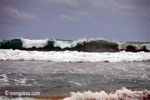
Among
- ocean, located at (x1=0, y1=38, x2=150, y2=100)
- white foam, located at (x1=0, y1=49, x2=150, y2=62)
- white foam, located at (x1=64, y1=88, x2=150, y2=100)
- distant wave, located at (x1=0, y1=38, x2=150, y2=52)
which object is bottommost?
white foam, located at (x1=64, y1=88, x2=150, y2=100)

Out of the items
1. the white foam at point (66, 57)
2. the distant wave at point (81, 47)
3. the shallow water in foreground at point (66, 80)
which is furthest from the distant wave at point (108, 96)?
the distant wave at point (81, 47)

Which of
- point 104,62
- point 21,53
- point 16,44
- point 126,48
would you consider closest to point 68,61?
point 104,62

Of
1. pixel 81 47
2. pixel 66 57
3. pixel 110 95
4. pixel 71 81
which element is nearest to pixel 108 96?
pixel 110 95

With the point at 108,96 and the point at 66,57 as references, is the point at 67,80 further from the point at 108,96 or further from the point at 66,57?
the point at 66,57

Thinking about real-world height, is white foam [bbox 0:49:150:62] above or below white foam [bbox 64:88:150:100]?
above

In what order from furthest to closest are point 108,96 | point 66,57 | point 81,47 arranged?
point 81,47 < point 66,57 < point 108,96

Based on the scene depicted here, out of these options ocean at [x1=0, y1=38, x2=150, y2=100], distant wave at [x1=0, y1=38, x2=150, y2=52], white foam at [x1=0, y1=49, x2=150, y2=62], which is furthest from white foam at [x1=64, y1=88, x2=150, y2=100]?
distant wave at [x1=0, y1=38, x2=150, y2=52]

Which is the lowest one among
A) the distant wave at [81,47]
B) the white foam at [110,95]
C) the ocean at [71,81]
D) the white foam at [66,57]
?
the white foam at [110,95]

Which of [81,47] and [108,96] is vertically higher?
[81,47]

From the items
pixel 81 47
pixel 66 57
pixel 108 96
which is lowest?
pixel 108 96

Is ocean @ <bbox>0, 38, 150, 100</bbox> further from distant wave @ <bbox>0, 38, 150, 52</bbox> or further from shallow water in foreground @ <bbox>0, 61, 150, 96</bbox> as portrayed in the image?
distant wave @ <bbox>0, 38, 150, 52</bbox>

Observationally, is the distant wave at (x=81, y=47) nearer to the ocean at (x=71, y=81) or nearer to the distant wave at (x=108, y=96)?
the ocean at (x=71, y=81)

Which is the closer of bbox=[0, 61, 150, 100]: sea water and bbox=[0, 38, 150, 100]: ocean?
bbox=[0, 38, 150, 100]: ocean

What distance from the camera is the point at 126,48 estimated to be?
20.5 feet
